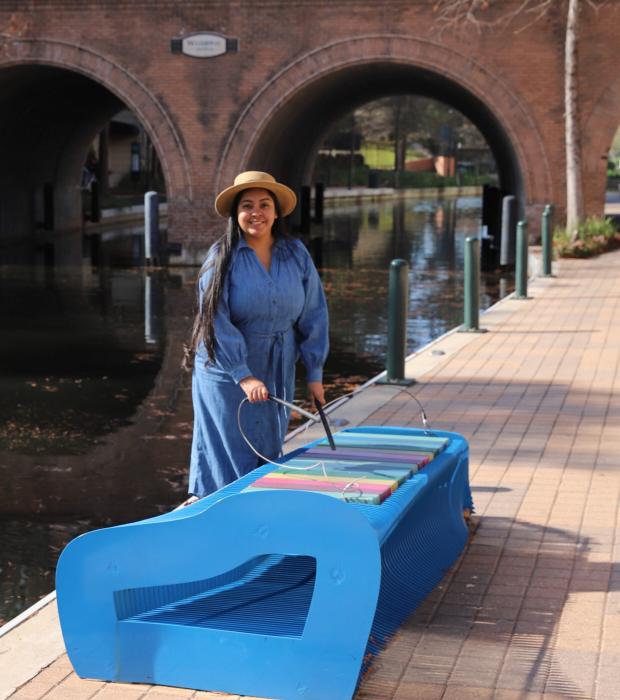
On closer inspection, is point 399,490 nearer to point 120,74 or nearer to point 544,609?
point 544,609

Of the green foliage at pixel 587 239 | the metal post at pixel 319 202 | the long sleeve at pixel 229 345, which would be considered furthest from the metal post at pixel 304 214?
the long sleeve at pixel 229 345

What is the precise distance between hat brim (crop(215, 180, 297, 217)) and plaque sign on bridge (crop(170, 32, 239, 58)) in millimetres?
19874

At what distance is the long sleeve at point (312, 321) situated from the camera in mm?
5551

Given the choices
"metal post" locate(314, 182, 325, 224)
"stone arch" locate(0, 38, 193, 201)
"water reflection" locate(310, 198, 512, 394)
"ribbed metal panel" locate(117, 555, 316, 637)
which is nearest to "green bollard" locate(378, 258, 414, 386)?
"water reflection" locate(310, 198, 512, 394)

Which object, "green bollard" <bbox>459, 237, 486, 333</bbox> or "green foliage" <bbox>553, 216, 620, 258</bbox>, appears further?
"green foliage" <bbox>553, 216, 620, 258</bbox>

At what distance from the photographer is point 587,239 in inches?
915

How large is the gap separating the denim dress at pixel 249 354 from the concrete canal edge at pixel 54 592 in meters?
A: 0.68

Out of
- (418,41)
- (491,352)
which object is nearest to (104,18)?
(418,41)

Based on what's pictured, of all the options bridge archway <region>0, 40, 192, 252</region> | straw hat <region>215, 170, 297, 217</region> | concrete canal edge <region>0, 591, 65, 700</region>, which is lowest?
concrete canal edge <region>0, 591, 65, 700</region>

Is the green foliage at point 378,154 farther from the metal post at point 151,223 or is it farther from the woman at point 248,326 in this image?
the woman at point 248,326

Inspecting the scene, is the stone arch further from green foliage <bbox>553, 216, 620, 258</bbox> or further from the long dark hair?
the long dark hair

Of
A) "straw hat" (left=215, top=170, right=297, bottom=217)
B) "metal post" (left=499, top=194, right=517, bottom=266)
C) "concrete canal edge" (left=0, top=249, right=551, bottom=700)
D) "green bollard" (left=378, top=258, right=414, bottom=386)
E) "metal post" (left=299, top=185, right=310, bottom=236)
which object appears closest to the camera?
"concrete canal edge" (left=0, top=249, right=551, bottom=700)

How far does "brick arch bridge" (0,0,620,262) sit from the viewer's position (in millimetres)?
24141

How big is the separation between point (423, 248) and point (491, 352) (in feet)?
58.6
